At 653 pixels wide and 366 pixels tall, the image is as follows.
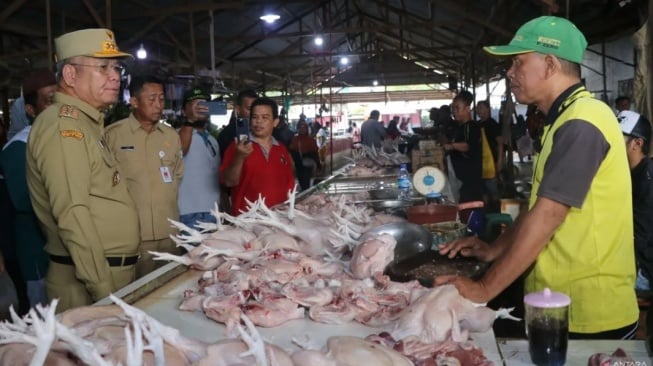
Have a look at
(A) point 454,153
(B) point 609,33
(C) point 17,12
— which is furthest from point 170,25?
(B) point 609,33

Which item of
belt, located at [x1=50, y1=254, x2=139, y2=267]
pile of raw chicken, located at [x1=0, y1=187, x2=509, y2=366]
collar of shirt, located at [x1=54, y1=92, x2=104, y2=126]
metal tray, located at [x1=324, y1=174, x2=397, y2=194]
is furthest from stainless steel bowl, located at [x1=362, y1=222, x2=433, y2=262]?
metal tray, located at [x1=324, y1=174, x2=397, y2=194]

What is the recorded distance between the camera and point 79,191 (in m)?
2.66

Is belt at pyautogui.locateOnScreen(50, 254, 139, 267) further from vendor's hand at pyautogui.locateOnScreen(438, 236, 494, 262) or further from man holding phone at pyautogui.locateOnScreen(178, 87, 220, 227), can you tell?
man holding phone at pyautogui.locateOnScreen(178, 87, 220, 227)

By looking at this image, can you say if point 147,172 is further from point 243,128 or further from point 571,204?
point 571,204

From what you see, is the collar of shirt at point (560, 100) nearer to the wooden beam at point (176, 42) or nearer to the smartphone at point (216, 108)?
the smartphone at point (216, 108)

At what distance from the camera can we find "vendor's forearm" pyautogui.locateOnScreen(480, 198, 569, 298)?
2.04 m

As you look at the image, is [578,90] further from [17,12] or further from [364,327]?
[17,12]

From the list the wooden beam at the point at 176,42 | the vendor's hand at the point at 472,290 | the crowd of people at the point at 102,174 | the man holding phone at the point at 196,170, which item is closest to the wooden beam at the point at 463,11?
the wooden beam at the point at 176,42

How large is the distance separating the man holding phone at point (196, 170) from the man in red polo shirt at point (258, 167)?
14.0 inches

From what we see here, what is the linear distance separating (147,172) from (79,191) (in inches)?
50.5

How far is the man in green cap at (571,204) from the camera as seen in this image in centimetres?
202

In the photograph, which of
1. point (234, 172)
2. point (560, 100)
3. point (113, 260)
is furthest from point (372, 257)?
point (234, 172)

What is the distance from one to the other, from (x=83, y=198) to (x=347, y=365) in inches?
65.3

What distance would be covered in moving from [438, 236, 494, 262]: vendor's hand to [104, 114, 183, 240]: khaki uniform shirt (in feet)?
6.74
